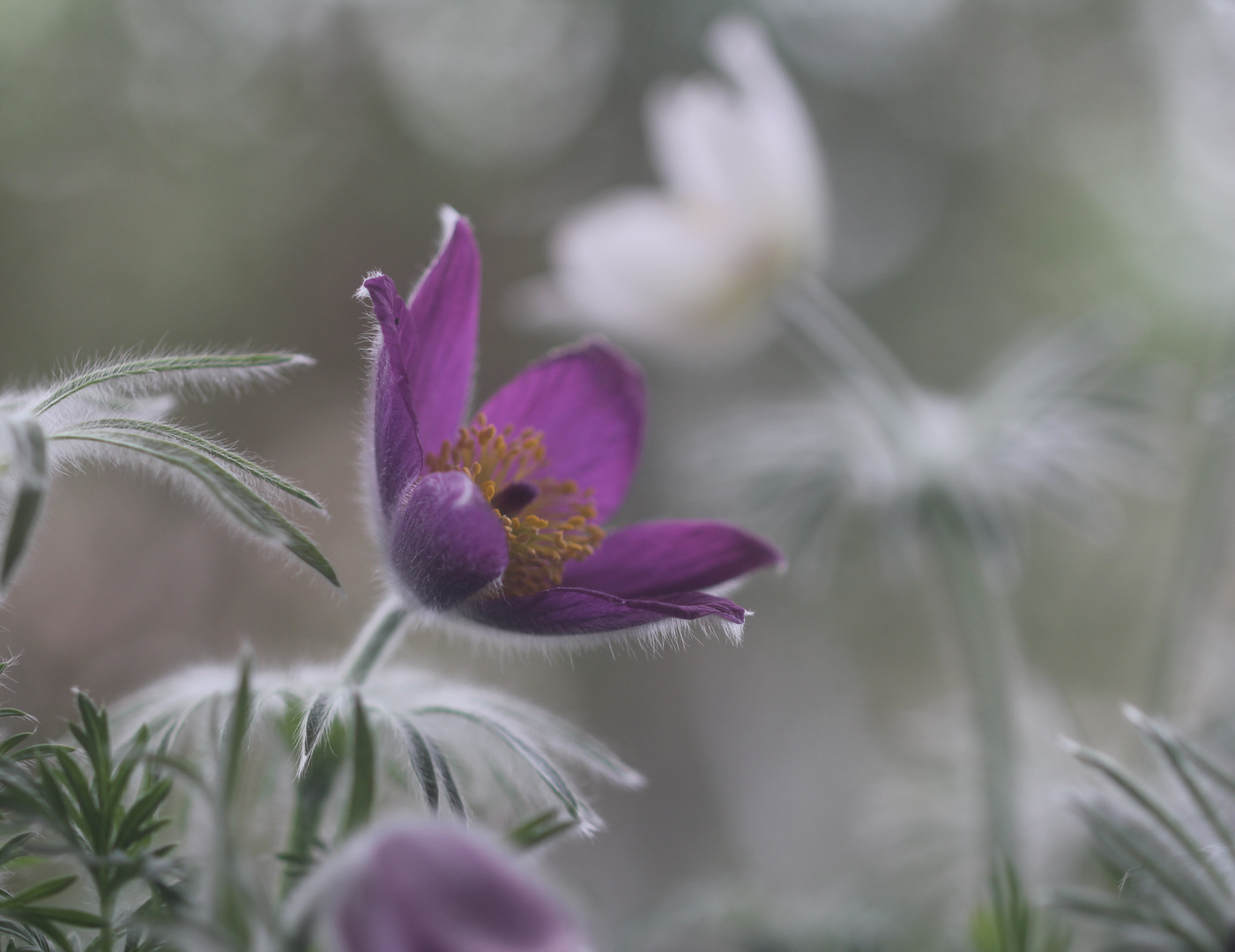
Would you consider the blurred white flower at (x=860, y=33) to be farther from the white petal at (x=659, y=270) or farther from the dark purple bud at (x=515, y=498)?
the dark purple bud at (x=515, y=498)

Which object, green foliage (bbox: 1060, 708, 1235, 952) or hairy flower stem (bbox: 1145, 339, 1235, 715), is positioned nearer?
green foliage (bbox: 1060, 708, 1235, 952)

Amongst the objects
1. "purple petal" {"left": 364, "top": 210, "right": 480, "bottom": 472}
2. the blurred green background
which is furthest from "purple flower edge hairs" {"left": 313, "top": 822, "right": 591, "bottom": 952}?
the blurred green background

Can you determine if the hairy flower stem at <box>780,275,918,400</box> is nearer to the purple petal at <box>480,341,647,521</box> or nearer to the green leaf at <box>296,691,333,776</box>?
the purple petal at <box>480,341,647,521</box>

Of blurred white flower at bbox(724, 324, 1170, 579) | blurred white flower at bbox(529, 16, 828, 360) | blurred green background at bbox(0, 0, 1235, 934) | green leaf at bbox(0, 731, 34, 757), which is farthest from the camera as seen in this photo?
blurred green background at bbox(0, 0, 1235, 934)

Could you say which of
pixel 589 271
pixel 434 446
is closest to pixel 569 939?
pixel 434 446

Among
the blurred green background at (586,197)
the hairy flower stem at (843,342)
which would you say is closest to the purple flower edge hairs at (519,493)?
the hairy flower stem at (843,342)

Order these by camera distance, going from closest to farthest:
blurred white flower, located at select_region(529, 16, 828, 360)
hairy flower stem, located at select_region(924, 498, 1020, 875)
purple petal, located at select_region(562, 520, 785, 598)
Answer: purple petal, located at select_region(562, 520, 785, 598) → hairy flower stem, located at select_region(924, 498, 1020, 875) → blurred white flower, located at select_region(529, 16, 828, 360)
